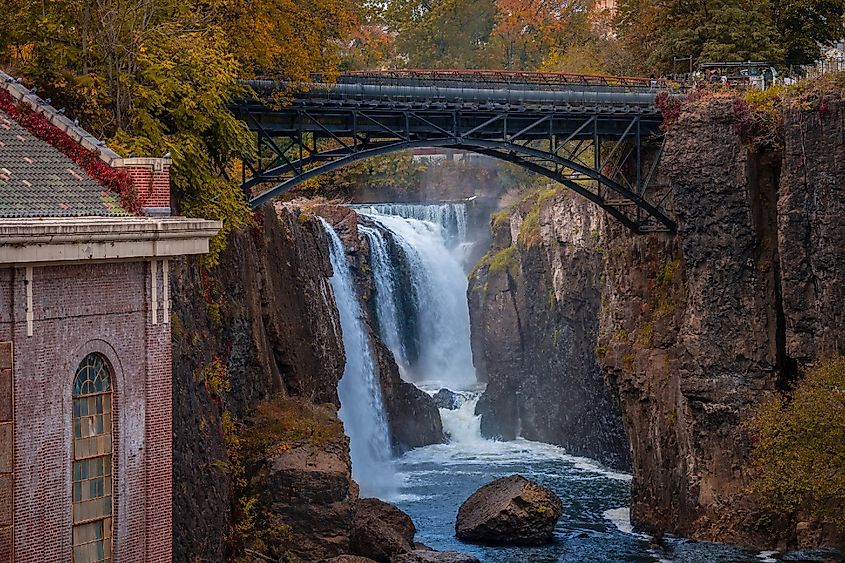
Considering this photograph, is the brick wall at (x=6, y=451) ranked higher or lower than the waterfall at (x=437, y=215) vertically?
lower

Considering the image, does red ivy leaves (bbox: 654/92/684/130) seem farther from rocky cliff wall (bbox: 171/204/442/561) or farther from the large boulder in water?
rocky cliff wall (bbox: 171/204/442/561)

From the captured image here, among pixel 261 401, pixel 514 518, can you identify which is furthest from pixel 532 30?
pixel 261 401

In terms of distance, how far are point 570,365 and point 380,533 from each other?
2131 centimetres

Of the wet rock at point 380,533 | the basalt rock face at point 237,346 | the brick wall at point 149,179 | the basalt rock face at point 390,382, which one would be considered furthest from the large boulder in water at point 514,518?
the brick wall at point 149,179

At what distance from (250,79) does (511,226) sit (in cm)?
2839

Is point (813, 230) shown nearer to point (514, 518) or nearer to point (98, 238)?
point (514, 518)

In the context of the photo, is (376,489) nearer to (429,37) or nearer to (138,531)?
(138,531)

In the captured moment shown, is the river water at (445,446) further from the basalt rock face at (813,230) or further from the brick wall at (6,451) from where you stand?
the brick wall at (6,451)

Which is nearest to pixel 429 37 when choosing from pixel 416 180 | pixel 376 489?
pixel 416 180

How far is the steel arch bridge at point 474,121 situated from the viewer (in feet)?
129

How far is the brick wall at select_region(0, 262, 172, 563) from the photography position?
66.2ft

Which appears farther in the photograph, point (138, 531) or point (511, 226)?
point (511, 226)

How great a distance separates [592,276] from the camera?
2093 inches

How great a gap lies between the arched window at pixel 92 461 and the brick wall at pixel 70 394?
0.16 metres
